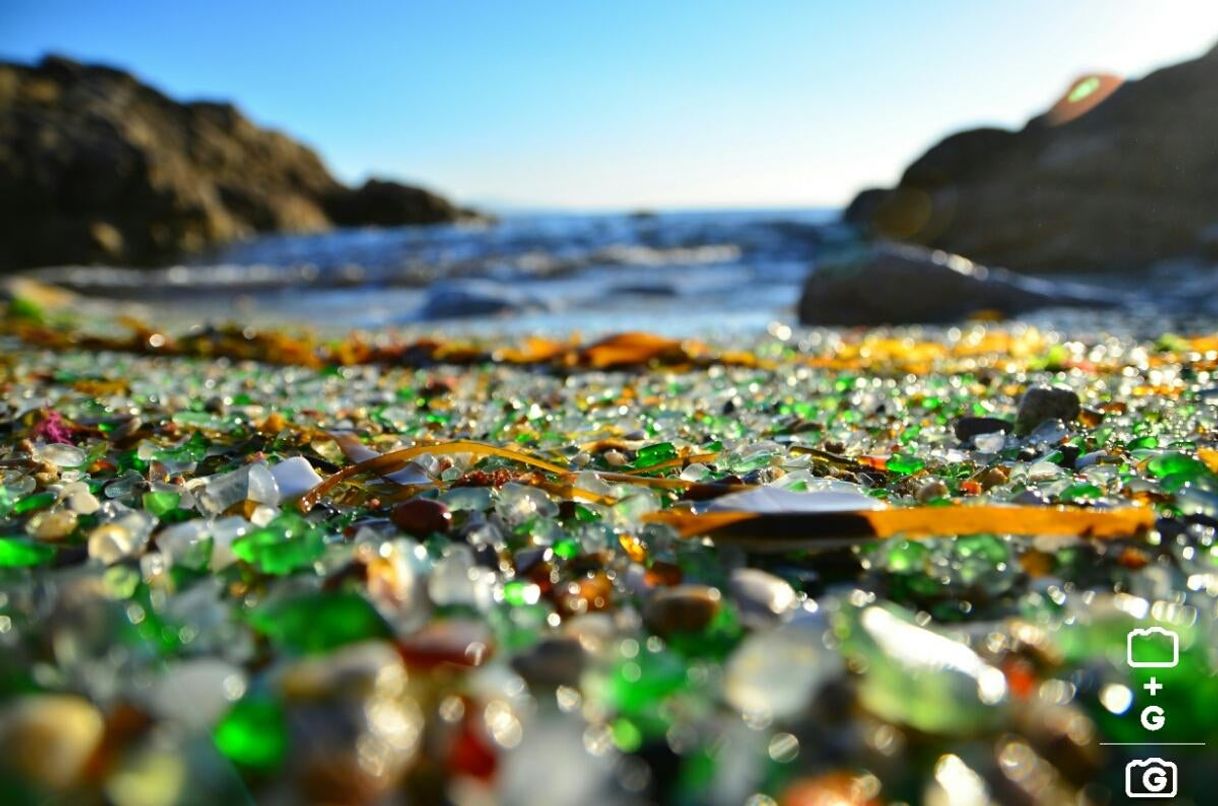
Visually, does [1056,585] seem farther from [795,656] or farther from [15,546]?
[15,546]

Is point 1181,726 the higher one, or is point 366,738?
point 366,738

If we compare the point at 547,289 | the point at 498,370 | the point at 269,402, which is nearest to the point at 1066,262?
the point at 547,289

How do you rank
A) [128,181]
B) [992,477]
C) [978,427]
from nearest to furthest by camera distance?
[992,477]
[978,427]
[128,181]

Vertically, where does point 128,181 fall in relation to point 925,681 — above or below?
above

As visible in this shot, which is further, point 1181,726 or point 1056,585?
point 1056,585

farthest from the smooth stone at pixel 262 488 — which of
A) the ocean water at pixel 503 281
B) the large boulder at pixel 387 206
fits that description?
the large boulder at pixel 387 206

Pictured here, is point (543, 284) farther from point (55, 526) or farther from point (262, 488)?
point (55, 526)

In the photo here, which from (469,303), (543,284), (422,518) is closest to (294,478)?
(422,518)

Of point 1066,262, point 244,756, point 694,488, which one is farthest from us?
point 1066,262
